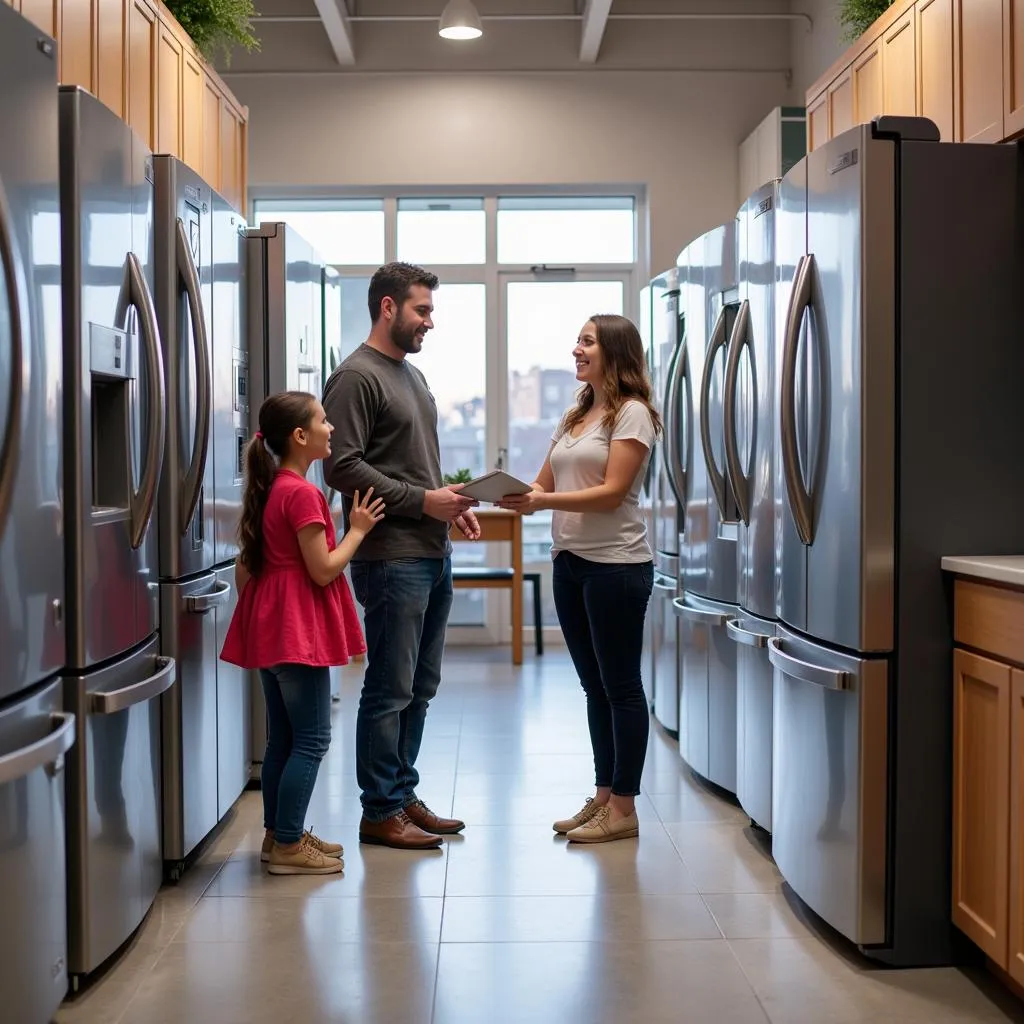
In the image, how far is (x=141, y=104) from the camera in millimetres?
3305

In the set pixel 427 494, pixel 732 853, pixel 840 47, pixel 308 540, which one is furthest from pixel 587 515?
pixel 840 47

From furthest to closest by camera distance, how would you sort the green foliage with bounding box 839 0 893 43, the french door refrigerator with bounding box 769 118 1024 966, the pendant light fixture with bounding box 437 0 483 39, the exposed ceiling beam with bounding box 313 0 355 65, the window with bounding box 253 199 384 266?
the window with bounding box 253 199 384 266 < the exposed ceiling beam with bounding box 313 0 355 65 < the pendant light fixture with bounding box 437 0 483 39 < the green foliage with bounding box 839 0 893 43 < the french door refrigerator with bounding box 769 118 1024 966

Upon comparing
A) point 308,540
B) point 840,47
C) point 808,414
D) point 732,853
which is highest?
point 840,47

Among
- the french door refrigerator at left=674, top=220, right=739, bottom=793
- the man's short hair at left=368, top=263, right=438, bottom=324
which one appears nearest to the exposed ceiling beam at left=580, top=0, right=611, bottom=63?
the french door refrigerator at left=674, top=220, right=739, bottom=793

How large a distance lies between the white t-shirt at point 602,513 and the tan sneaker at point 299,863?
1.02m

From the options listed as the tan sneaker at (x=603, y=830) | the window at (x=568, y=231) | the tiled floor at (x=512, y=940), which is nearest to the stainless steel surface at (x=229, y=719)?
the tiled floor at (x=512, y=940)

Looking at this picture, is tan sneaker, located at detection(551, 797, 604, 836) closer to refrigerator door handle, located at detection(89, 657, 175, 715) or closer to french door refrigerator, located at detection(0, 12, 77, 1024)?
refrigerator door handle, located at detection(89, 657, 175, 715)

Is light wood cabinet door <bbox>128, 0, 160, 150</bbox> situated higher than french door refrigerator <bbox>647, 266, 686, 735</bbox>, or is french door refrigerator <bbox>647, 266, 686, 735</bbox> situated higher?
light wood cabinet door <bbox>128, 0, 160, 150</bbox>

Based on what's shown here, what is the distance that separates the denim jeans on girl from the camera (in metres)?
3.25

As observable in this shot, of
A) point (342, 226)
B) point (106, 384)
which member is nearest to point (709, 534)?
point (106, 384)

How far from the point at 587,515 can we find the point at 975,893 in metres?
1.36

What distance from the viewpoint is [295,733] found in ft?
10.1

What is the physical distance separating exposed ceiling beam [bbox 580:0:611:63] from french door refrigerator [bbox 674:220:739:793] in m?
2.63

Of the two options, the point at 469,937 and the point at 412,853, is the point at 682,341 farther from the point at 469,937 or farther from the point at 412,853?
the point at 469,937
